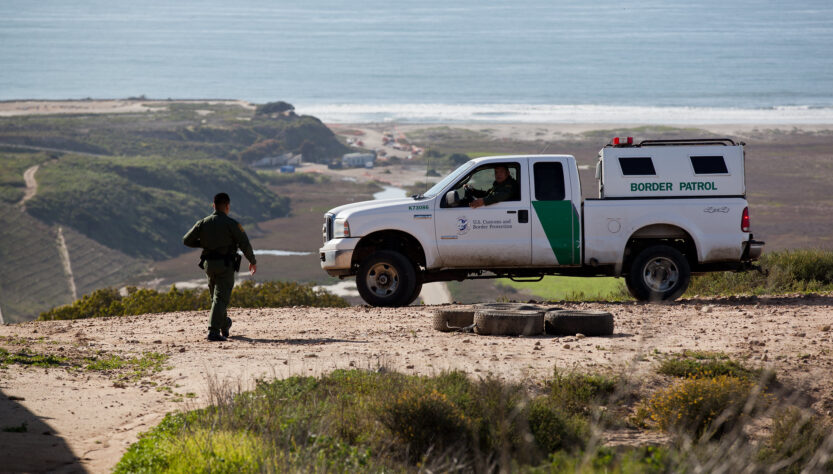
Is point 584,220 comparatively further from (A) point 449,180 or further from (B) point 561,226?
(A) point 449,180

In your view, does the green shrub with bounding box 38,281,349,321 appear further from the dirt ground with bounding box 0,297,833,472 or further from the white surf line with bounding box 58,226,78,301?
the white surf line with bounding box 58,226,78,301

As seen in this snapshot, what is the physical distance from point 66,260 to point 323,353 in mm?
41086

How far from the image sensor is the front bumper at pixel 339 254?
47.5 ft

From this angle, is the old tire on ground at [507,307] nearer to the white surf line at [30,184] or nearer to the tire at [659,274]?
the tire at [659,274]

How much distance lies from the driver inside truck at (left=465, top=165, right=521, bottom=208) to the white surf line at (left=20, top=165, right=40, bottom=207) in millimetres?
49284

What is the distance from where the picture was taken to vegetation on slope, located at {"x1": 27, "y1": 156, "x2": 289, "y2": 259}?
183 feet

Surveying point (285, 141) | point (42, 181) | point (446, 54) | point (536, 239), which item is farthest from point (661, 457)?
point (446, 54)

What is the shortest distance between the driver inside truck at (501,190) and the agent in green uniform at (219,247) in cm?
375

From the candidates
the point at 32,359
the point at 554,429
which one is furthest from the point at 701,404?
the point at 32,359

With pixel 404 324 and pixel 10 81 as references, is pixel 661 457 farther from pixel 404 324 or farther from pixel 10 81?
pixel 10 81

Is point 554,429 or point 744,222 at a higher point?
point 744,222

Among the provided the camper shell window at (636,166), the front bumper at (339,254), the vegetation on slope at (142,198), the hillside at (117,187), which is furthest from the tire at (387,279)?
the vegetation on slope at (142,198)

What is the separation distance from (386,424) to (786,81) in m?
120

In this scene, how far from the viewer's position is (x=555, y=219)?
1417 cm
